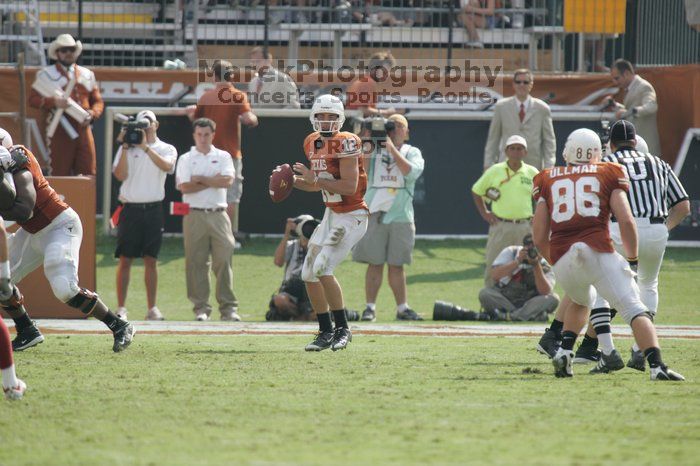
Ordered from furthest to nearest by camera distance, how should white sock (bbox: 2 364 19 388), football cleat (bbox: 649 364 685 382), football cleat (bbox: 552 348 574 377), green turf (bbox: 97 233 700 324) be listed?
green turf (bbox: 97 233 700 324)
football cleat (bbox: 552 348 574 377)
football cleat (bbox: 649 364 685 382)
white sock (bbox: 2 364 19 388)

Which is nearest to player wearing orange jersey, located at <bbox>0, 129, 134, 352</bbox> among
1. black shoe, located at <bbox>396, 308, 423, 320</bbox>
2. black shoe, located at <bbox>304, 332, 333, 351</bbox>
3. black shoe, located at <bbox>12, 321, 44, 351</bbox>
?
black shoe, located at <bbox>12, 321, 44, 351</bbox>

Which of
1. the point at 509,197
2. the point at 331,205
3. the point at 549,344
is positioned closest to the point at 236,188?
the point at 509,197

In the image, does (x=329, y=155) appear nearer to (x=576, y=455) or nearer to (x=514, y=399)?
(x=514, y=399)

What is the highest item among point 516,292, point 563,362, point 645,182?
point 645,182

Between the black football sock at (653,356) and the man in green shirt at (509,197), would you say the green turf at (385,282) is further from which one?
the black football sock at (653,356)

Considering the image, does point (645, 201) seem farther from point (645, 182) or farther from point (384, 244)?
point (384, 244)

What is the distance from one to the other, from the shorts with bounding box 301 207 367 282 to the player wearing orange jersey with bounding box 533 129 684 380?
1.90 metres

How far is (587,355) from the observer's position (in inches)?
361

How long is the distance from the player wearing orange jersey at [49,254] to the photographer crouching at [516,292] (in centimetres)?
466

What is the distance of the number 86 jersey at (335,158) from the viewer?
9531mm

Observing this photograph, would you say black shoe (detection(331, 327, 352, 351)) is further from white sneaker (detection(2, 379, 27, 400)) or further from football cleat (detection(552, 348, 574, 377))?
white sneaker (detection(2, 379, 27, 400))

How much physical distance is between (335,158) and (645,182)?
7.89 ft

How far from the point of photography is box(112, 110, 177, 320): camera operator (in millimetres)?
13023

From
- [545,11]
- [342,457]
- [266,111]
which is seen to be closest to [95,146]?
[266,111]
